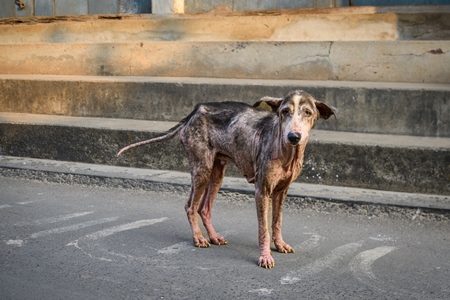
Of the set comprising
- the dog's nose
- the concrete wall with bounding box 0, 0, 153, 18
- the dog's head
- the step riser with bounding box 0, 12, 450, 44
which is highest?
the concrete wall with bounding box 0, 0, 153, 18

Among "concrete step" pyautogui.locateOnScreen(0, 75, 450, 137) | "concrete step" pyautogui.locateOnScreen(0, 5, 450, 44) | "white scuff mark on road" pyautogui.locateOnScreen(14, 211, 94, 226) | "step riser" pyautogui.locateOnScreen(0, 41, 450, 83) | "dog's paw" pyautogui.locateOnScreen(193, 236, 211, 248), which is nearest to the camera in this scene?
"dog's paw" pyautogui.locateOnScreen(193, 236, 211, 248)

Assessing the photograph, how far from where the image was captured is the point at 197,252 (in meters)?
5.96

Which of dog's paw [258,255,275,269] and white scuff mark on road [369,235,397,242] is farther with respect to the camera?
white scuff mark on road [369,235,397,242]

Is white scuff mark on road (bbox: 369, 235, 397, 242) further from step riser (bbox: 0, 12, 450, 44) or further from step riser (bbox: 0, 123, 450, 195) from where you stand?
step riser (bbox: 0, 12, 450, 44)

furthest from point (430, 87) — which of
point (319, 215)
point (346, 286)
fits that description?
point (346, 286)

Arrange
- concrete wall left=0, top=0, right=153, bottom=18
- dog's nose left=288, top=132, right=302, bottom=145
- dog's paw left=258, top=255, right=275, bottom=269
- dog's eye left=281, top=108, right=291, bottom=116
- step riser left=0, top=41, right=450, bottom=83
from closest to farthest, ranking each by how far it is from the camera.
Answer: dog's nose left=288, top=132, right=302, bottom=145 → dog's eye left=281, top=108, right=291, bottom=116 → dog's paw left=258, top=255, right=275, bottom=269 → step riser left=0, top=41, right=450, bottom=83 → concrete wall left=0, top=0, right=153, bottom=18

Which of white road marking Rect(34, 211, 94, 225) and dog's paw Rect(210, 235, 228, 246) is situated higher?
dog's paw Rect(210, 235, 228, 246)

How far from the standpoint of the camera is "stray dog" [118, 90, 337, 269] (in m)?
5.43

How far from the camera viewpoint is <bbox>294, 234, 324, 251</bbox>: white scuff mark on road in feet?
20.0

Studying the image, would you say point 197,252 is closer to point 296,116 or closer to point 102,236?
point 102,236

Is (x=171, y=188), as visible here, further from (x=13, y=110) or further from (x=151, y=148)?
(x=13, y=110)

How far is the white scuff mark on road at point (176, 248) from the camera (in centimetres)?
597

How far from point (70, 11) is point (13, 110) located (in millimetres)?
2827

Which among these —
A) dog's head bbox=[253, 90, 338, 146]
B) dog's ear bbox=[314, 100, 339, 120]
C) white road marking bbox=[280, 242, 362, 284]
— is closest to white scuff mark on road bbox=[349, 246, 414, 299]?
white road marking bbox=[280, 242, 362, 284]
